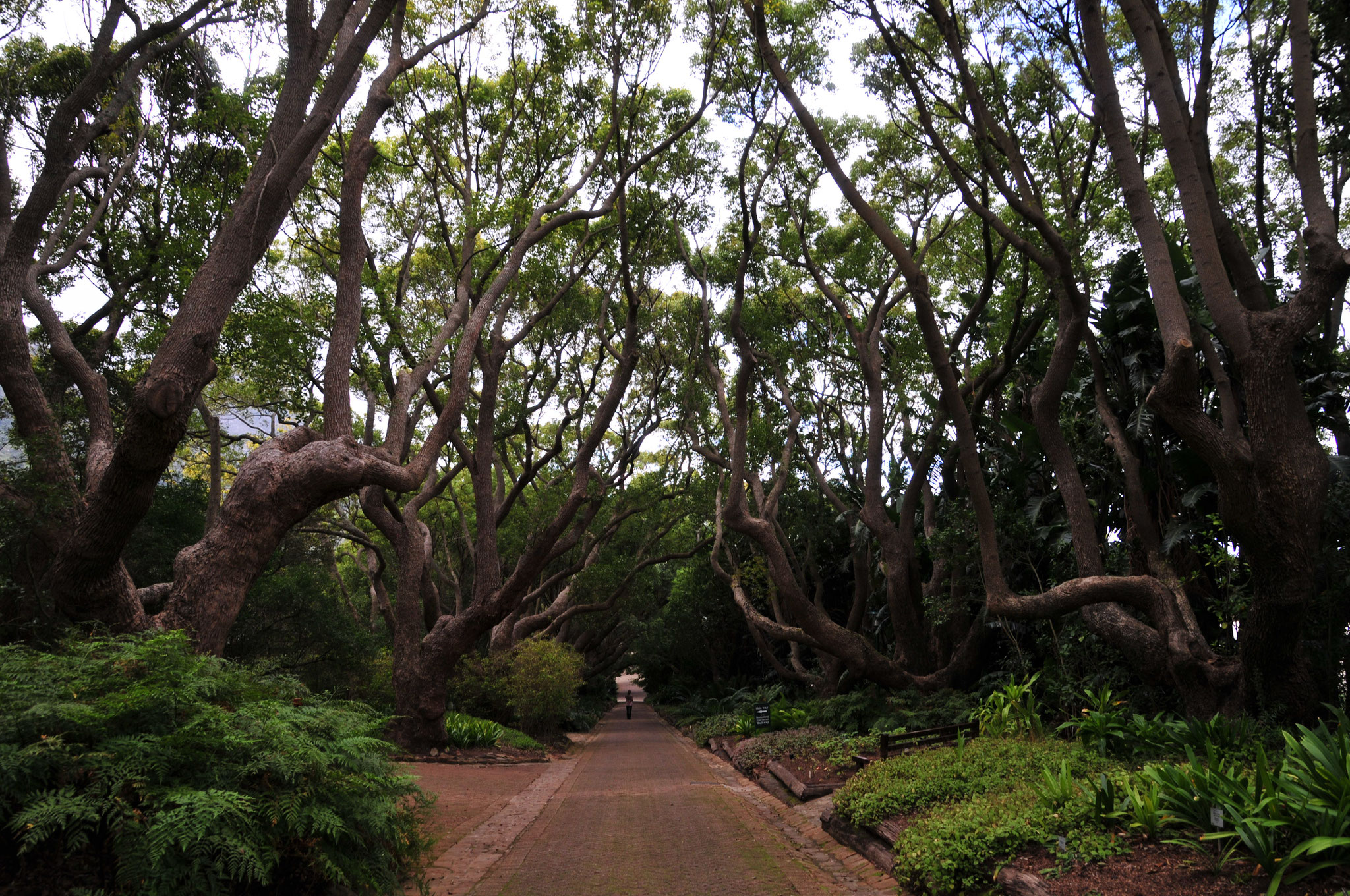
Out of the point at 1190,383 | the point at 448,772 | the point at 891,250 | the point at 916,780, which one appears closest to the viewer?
the point at 1190,383

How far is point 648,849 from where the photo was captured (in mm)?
6938

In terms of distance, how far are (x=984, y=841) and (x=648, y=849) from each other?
3.20m

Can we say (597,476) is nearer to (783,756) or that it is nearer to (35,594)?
(783,756)

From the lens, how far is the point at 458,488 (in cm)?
2477

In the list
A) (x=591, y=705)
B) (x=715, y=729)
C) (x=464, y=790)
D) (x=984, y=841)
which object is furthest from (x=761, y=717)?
(x=591, y=705)

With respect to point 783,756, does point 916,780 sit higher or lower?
higher

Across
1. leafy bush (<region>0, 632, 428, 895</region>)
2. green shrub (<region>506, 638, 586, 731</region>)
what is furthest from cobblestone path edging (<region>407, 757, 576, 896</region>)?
green shrub (<region>506, 638, 586, 731</region>)

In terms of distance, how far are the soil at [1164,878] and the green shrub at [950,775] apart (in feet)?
4.37

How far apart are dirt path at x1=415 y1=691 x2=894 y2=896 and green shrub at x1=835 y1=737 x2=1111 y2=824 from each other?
491 mm

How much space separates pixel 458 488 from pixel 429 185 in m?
12.0

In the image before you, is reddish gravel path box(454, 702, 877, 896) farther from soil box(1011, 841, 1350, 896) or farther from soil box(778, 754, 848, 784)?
soil box(1011, 841, 1350, 896)

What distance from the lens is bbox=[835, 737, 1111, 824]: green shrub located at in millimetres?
6492

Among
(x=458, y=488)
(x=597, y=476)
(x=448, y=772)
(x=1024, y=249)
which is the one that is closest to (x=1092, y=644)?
(x=1024, y=249)

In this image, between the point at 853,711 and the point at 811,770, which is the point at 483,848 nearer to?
the point at 811,770
